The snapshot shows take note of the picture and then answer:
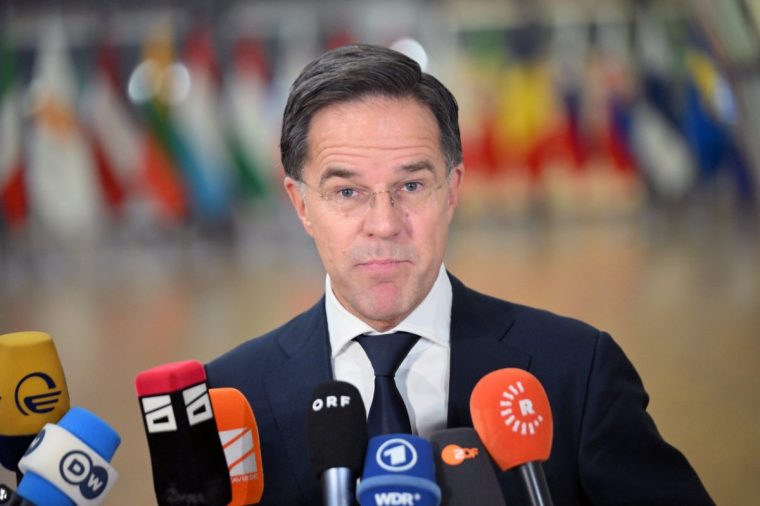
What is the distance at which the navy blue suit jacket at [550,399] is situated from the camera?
1.72m

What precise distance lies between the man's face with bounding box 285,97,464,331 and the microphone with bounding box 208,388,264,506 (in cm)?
31

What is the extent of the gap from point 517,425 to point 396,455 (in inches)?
6.8

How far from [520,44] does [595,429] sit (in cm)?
1796

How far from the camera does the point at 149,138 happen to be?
45.6 feet

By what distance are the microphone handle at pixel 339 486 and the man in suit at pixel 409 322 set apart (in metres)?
0.45

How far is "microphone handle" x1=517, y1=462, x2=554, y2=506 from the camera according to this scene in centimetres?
128

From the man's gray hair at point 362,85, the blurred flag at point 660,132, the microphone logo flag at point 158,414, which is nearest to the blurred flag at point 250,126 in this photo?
the blurred flag at point 660,132

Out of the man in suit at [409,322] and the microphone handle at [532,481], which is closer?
the microphone handle at [532,481]

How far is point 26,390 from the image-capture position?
4.62ft

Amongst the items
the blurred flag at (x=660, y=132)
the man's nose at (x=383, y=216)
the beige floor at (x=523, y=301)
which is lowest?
the beige floor at (x=523, y=301)

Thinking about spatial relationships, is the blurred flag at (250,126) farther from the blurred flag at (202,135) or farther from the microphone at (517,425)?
the microphone at (517,425)

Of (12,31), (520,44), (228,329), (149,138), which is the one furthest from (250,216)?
(228,329)

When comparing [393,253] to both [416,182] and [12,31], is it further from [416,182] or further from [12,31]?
[12,31]

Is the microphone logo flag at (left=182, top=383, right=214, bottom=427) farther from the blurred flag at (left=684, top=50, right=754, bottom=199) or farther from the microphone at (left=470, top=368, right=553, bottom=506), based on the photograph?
the blurred flag at (left=684, top=50, right=754, bottom=199)
